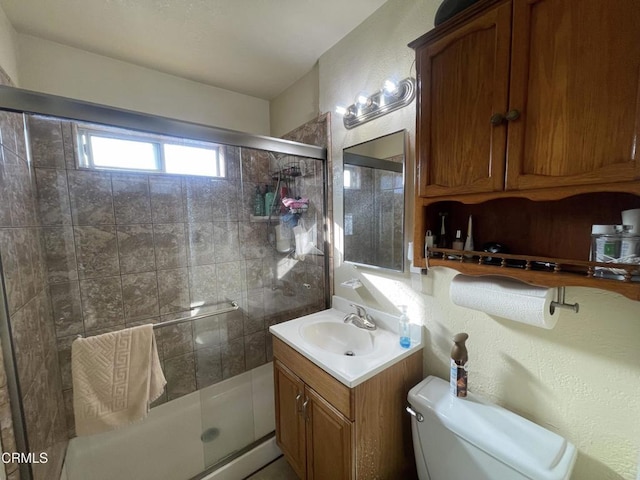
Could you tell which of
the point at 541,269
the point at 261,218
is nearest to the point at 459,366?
the point at 541,269

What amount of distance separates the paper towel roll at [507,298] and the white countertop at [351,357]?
423 mm

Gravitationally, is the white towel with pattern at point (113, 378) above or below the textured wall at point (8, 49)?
below

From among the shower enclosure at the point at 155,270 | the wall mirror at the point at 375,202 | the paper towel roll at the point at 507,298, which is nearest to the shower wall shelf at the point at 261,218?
the shower enclosure at the point at 155,270

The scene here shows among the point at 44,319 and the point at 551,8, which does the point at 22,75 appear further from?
the point at 551,8

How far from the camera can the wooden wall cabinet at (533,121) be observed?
1.97ft

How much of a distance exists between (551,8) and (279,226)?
1849 mm

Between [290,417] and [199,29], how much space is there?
2.27 metres

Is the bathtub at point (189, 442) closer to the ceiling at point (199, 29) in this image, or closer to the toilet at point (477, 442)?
the toilet at point (477, 442)

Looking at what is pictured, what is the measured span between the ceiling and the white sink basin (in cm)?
176

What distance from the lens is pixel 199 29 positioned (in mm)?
1481

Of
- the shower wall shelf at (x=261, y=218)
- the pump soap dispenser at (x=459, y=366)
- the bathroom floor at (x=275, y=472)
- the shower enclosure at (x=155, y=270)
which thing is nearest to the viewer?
the pump soap dispenser at (x=459, y=366)

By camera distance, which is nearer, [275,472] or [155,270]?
[275,472]

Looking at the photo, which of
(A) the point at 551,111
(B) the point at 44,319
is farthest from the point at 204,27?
(B) the point at 44,319

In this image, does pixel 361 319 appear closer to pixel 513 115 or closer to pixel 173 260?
pixel 513 115
